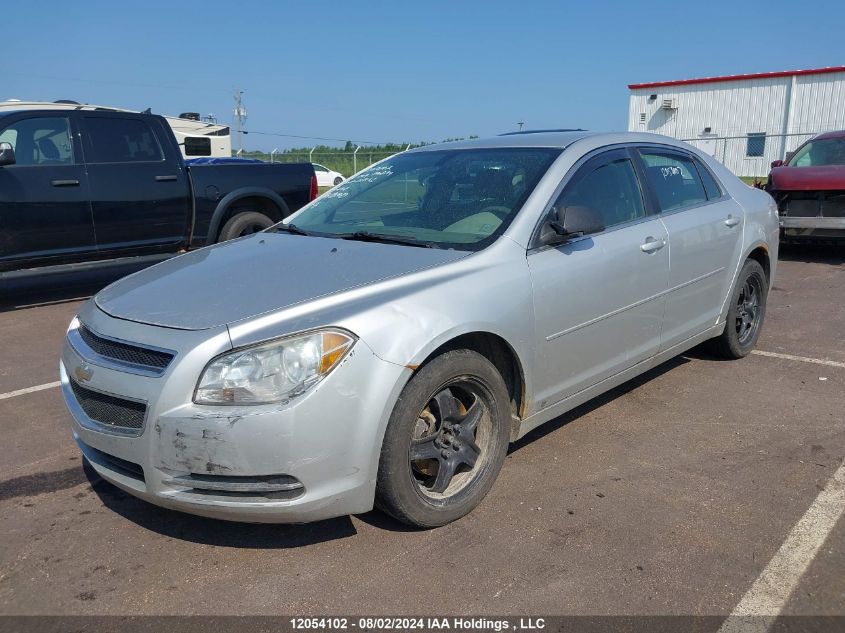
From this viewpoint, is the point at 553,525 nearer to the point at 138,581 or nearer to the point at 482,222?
the point at 482,222

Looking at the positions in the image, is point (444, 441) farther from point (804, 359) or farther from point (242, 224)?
point (242, 224)

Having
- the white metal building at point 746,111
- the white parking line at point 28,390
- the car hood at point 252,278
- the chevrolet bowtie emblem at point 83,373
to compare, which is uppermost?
the white metal building at point 746,111

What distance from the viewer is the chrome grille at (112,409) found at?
2.80 m

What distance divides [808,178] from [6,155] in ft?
31.5

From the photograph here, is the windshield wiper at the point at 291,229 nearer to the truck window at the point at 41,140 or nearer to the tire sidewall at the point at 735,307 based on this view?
the tire sidewall at the point at 735,307

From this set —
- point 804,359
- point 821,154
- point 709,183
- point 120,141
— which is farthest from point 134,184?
point 821,154

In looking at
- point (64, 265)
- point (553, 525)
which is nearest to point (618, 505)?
point (553, 525)

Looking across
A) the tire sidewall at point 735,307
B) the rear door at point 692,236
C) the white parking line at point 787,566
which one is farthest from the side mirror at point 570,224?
the tire sidewall at point 735,307

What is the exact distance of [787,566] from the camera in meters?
2.91

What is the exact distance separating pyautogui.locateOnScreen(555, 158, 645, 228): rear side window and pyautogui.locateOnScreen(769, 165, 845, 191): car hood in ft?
22.3

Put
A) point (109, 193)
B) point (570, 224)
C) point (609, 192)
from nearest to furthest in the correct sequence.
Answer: point (570, 224) < point (609, 192) < point (109, 193)

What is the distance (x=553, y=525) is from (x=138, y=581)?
1703mm

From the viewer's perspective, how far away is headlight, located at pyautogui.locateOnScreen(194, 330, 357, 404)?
105 inches

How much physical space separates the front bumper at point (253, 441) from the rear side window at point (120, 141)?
578 centimetres
